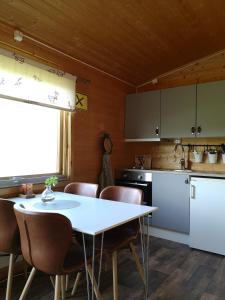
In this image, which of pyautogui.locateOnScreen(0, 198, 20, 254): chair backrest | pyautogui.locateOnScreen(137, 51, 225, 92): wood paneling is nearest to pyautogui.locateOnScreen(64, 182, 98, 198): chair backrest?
pyautogui.locateOnScreen(0, 198, 20, 254): chair backrest

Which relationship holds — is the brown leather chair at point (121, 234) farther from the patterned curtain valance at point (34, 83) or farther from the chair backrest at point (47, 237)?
the patterned curtain valance at point (34, 83)

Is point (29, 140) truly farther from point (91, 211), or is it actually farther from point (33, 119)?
point (91, 211)

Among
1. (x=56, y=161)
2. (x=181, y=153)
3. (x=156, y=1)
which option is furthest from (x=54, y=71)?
(x=181, y=153)

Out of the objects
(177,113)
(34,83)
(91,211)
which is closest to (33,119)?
(34,83)

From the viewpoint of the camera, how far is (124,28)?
2.55 m

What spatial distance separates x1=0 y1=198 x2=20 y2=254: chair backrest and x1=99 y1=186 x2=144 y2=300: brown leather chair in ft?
2.06

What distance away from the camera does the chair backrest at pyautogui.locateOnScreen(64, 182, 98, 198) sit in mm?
2443

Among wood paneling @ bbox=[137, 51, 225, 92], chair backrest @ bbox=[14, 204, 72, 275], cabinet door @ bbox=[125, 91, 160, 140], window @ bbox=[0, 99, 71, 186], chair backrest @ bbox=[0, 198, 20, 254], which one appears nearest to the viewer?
chair backrest @ bbox=[14, 204, 72, 275]

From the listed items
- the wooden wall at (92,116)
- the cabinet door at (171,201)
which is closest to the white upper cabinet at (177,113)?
the wooden wall at (92,116)

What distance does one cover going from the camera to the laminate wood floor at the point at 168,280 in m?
2.03

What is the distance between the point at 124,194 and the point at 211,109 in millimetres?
1712

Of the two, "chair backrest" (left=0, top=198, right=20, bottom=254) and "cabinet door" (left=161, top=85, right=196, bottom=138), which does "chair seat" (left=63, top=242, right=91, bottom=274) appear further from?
"cabinet door" (left=161, top=85, right=196, bottom=138)

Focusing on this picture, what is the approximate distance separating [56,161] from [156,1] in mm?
1939

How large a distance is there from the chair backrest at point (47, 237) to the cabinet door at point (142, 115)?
2.49 meters
